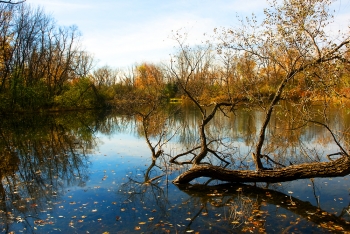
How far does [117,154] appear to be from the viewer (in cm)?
1401

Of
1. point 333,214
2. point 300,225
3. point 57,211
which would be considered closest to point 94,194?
point 57,211

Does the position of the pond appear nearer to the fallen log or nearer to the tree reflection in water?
the tree reflection in water

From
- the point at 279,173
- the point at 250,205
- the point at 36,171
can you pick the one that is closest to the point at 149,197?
the point at 250,205

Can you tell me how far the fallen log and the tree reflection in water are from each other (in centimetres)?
374

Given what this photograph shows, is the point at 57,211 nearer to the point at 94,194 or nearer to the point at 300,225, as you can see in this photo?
the point at 94,194

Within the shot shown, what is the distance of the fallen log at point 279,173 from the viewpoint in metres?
7.58

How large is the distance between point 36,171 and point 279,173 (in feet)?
27.8

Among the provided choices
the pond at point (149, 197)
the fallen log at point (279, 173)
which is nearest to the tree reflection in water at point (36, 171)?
the pond at point (149, 197)

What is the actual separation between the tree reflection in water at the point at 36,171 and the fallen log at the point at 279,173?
374 cm

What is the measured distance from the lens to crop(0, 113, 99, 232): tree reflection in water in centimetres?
725

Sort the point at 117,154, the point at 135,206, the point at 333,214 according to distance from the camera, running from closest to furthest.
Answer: the point at 333,214 → the point at 135,206 → the point at 117,154

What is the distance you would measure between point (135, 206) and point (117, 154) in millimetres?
6801

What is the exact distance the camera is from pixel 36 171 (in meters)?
11.0

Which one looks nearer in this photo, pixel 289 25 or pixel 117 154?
pixel 289 25
